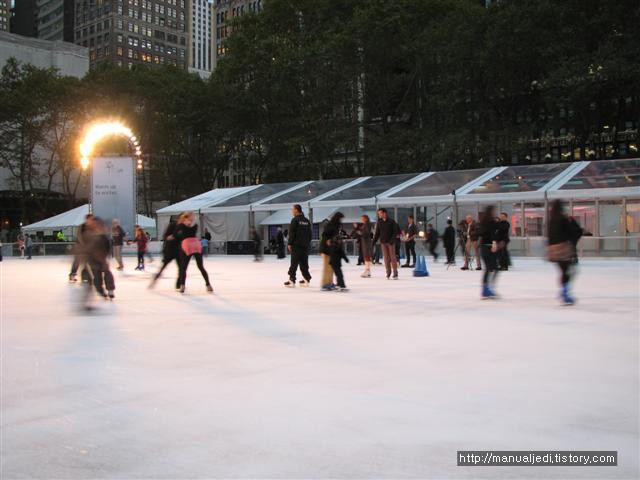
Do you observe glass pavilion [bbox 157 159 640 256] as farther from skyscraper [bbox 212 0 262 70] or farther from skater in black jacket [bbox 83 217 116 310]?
skyscraper [bbox 212 0 262 70]

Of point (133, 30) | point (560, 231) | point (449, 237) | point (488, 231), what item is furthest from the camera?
point (133, 30)

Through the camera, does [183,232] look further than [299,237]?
No

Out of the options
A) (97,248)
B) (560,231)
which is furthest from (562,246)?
(97,248)

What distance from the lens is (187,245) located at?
1166cm

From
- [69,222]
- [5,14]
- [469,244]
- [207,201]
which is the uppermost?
[5,14]

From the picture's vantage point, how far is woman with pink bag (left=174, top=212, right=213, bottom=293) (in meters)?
11.7

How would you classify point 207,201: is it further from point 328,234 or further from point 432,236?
point 328,234

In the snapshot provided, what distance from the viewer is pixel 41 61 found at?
6169 centimetres

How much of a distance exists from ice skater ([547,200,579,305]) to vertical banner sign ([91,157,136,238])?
15715mm

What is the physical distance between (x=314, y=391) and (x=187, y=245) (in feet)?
25.1

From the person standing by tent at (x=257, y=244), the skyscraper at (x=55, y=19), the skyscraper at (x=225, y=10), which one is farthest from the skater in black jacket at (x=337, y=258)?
the skyscraper at (x=55, y=19)

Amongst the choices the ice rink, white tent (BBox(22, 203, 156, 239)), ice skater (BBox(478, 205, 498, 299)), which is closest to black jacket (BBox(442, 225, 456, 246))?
ice skater (BBox(478, 205, 498, 299))

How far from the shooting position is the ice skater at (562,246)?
29.8ft

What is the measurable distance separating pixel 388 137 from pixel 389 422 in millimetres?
33979
